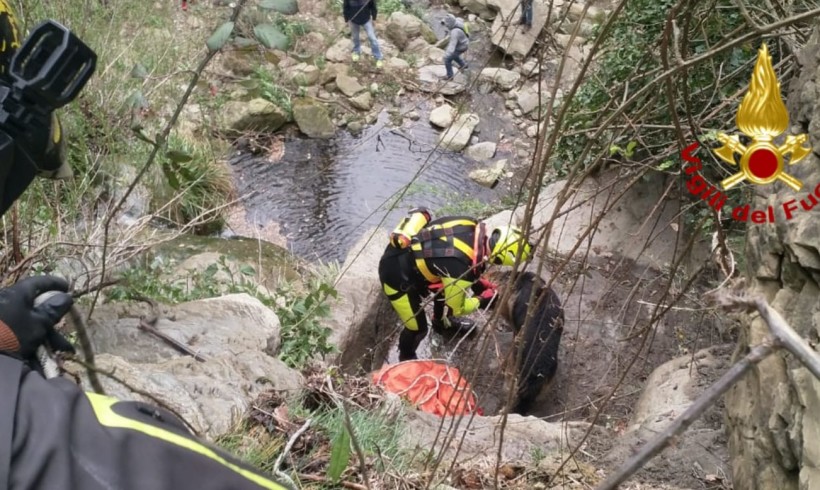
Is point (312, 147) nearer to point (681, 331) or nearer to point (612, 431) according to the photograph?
point (681, 331)

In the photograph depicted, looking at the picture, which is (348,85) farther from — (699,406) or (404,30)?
(699,406)

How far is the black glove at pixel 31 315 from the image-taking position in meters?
0.99

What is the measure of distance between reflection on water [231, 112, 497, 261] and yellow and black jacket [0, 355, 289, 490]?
19.0 feet

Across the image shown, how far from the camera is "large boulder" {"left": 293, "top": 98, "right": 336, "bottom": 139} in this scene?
8.47 meters

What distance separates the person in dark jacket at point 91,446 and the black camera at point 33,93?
1.53 ft

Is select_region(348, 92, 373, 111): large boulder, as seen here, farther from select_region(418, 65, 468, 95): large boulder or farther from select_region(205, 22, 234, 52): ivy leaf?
select_region(205, 22, 234, 52): ivy leaf

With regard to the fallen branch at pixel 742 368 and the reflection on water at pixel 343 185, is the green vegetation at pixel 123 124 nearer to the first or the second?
the reflection on water at pixel 343 185

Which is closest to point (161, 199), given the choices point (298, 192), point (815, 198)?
Answer: point (298, 192)

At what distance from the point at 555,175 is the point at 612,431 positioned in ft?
11.5

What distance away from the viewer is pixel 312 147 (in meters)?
8.32

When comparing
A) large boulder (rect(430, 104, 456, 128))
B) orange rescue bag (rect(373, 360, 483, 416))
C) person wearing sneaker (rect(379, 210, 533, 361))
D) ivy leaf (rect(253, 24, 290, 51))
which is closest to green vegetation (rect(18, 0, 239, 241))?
person wearing sneaker (rect(379, 210, 533, 361))

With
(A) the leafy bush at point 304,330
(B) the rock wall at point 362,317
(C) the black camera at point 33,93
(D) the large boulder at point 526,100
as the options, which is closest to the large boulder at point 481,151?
(D) the large boulder at point 526,100

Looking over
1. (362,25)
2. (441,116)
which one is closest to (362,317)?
(441,116)

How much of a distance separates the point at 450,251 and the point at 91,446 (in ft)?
11.9
